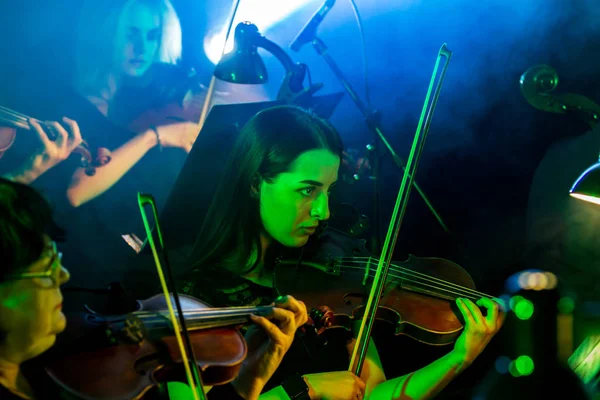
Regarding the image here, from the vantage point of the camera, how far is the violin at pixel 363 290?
1707mm

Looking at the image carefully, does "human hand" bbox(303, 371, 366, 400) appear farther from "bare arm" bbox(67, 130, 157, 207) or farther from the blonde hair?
the blonde hair

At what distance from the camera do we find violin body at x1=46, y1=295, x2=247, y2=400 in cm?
120

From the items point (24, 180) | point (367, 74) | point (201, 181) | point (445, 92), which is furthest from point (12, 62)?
point (445, 92)

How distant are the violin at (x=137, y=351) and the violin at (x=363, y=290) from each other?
37 cm

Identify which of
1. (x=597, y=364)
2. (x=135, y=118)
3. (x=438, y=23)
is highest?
(x=438, y=23)

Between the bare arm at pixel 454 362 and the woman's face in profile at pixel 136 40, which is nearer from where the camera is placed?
the woman's face in profile at pixel 136 40

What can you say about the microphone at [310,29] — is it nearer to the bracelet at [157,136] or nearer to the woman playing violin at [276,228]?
the woman playing violin at [276,228]

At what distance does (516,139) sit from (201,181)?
170 centimetres

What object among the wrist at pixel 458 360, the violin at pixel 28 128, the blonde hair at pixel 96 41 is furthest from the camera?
the wrist at pixel 458 360

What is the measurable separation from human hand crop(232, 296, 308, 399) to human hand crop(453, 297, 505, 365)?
704 millimetres

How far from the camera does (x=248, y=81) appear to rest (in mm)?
1789

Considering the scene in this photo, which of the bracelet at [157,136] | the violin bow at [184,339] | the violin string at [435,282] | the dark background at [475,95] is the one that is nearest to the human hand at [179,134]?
the bracelet at [157,136]

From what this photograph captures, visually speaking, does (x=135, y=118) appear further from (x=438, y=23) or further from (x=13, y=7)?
(x=438, y=23)

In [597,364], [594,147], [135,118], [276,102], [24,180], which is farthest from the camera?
[594,147]
